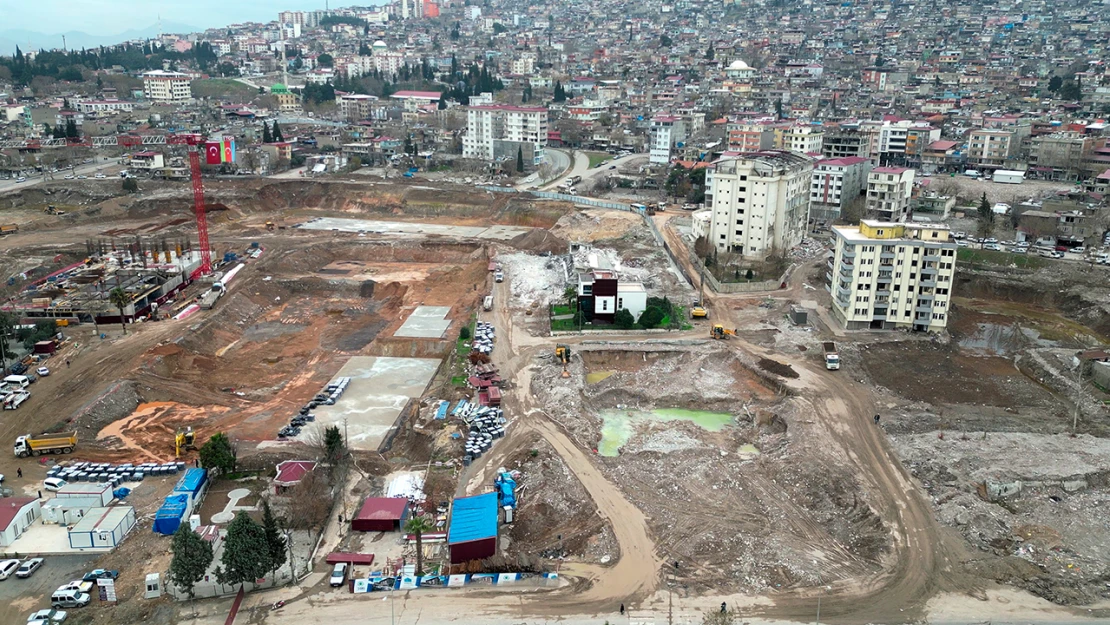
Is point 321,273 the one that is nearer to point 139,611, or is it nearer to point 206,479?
point 206,479

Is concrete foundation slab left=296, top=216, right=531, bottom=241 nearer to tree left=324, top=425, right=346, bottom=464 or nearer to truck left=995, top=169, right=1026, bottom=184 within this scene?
tree left=324, top=425, right=346, bottom=464

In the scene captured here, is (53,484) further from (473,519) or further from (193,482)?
(473,519)

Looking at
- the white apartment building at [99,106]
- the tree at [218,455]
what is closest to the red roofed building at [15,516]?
the tree at [218,455]

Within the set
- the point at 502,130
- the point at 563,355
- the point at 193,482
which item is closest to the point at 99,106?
the point at 502,130

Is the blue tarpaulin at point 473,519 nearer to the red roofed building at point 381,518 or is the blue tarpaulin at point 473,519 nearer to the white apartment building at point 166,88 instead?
the red roofed building at point 381,518

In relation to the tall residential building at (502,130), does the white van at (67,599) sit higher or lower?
lower

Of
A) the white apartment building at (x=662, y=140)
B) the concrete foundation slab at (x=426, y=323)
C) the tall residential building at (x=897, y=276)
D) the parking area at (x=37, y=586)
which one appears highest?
the white apartment building at (x=662, y=140)

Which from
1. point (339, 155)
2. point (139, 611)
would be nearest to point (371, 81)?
point (339, 155)
